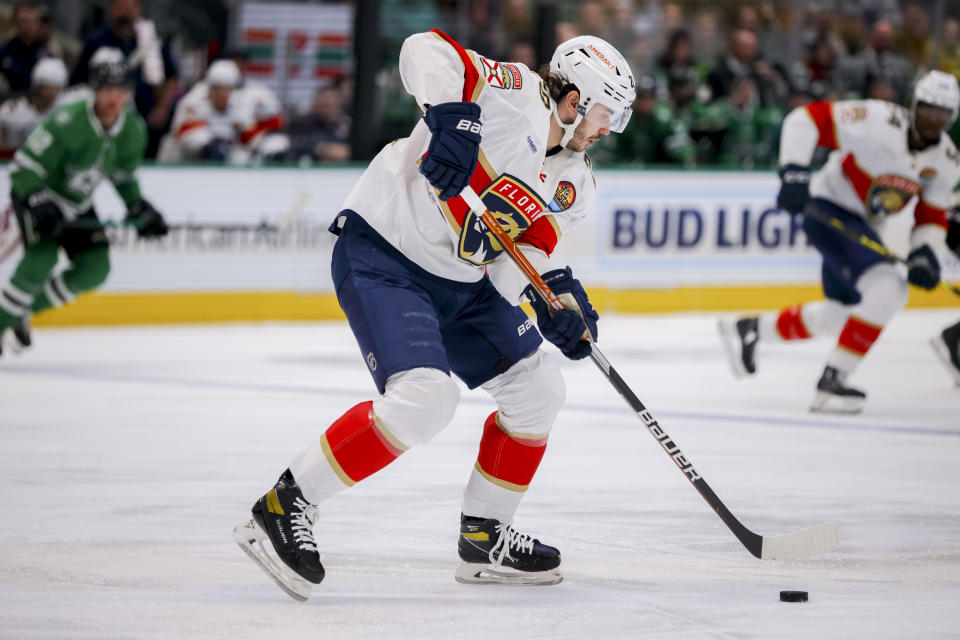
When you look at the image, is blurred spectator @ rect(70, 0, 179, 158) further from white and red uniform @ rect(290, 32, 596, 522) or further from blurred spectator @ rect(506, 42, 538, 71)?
white and red uniform @ rect(290, 32, 596, 522)

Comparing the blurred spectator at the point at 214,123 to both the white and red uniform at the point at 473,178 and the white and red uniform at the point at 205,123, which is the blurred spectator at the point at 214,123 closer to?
the white and red uniform at the point at 205,123

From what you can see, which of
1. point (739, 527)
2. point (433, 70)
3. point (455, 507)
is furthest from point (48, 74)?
point (739, 527)

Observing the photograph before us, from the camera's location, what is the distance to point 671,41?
392 inches

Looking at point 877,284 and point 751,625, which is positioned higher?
point 751,625

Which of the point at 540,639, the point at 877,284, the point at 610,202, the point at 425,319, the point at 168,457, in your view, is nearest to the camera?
the point at 540,639

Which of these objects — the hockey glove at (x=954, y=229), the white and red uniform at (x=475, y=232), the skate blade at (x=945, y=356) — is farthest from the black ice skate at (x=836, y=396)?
the white and red uniform at (x=475, y=232)

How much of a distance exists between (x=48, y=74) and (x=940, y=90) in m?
4.66

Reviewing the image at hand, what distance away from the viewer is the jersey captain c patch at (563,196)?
3.31 meters

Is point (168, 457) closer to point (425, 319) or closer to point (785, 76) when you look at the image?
point (425, 319)

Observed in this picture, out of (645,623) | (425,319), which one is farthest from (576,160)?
(645,623)

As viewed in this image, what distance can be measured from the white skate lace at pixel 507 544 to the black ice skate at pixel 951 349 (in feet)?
13.3

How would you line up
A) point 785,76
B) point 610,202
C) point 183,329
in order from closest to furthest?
point 183,329, point 610,202, point 785,76

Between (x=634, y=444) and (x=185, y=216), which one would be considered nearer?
(x=634, y=444)

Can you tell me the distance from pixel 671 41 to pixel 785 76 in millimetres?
958
